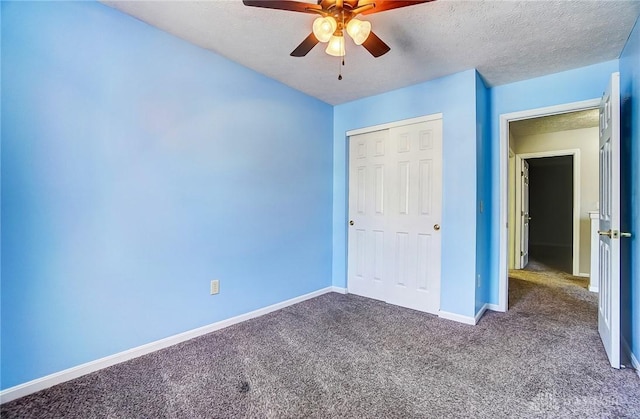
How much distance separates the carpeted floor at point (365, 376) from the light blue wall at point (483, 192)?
39 centimetres

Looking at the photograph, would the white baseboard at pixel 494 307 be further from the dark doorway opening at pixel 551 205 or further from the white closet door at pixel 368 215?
the dark doorway opening at pixel 551 205

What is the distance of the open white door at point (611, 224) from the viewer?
72.4 inches

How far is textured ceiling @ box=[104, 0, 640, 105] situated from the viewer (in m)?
1.85

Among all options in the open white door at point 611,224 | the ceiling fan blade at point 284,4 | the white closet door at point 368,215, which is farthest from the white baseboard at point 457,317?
the ceiling fan blade at point 284,4

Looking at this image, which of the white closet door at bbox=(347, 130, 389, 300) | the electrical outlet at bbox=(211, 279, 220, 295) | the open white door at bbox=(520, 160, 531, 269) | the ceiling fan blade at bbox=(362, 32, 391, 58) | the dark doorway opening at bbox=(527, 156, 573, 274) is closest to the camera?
the ceiling fan blade at bbox=(362, 32, 391, 58)

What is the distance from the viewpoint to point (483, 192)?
114 inches

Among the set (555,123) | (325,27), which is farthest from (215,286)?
(555,123)

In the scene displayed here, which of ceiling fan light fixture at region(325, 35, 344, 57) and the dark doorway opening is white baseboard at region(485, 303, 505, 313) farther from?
the dark doorway opening

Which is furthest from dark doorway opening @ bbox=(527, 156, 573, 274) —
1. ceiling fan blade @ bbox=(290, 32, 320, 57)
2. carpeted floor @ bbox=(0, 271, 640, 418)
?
ceiling fan blade @ bbox=(290, 32, 320, 57)

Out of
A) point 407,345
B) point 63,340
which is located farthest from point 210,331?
point 407,345

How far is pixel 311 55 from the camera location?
7.97ft

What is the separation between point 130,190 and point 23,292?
0.79m

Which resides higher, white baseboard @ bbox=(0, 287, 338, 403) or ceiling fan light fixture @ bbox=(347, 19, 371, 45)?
ceiling fan light fixture @ bbox=(347, 19, 371, 45)

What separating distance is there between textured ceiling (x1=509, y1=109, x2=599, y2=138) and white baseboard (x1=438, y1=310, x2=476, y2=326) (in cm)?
264
